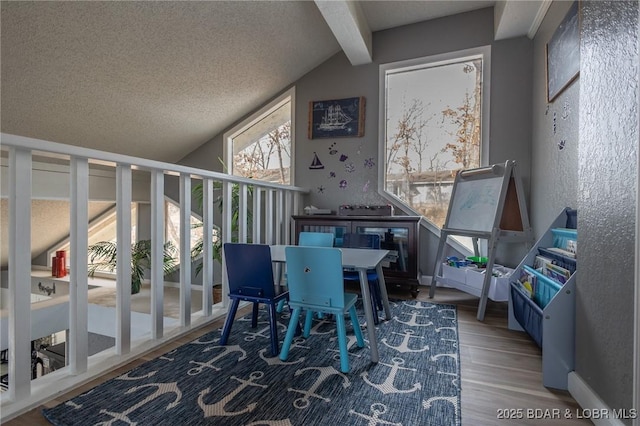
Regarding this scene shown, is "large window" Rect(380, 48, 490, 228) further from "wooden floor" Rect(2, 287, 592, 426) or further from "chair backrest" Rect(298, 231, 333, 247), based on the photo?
"wooden floor" Rect(2, 287, 592, 426)

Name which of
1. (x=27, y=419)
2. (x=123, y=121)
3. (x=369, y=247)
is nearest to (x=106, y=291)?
(x=123, y=121)

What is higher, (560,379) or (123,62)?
(123,62)

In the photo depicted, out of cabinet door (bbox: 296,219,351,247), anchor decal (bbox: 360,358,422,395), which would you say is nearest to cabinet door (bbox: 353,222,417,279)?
cabinet door (bbox: 296,219,351,247)

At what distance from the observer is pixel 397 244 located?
9.09ft

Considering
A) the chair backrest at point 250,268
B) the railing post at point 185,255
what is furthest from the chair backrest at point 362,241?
the railing post at point 185,255

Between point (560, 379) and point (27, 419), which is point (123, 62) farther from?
point (560, 379)

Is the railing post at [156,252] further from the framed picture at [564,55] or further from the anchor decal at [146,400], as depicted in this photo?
the framed picture at [564,55]

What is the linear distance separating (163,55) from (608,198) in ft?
9.79

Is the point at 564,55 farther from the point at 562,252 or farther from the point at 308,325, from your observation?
the point at 308,325

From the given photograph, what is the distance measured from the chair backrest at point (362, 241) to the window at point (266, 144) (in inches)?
58.7

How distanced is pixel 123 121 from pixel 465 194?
10.9ft

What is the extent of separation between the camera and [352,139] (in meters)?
3.39

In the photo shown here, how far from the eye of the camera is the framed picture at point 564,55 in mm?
1816

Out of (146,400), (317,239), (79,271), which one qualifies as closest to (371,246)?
(317,239)
